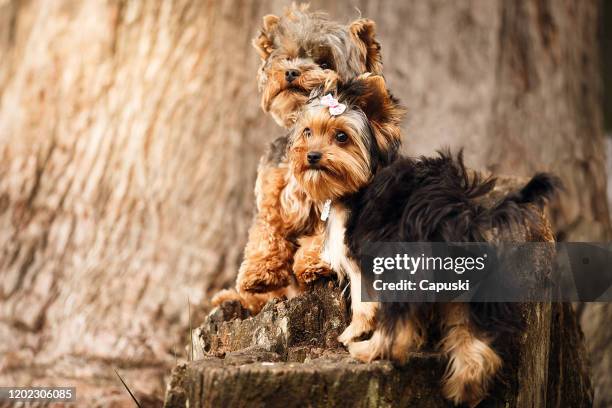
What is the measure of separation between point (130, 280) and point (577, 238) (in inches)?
163

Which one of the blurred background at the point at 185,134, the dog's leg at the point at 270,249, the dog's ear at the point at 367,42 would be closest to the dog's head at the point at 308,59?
the dog's ear at the point at 367,42

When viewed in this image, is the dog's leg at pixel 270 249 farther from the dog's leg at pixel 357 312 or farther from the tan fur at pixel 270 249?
the dog's leg at pixel 357 312

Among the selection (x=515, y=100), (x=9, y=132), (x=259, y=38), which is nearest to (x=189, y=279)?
(x=9, y=132)

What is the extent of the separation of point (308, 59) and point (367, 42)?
0.34 meters

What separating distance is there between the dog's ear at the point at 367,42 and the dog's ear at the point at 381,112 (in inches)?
23.8

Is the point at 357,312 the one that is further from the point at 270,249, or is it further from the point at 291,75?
the point at 291,75

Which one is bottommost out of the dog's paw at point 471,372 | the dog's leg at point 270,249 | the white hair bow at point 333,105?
the dog's paw at point 471,372

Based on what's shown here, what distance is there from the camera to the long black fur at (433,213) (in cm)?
335

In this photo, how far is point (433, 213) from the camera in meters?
3.33

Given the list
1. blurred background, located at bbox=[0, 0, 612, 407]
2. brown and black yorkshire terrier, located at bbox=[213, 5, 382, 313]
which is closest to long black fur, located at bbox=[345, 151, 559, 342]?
brown and black yorkshire terrier, located at bbox=[213, 5, 382, 313]

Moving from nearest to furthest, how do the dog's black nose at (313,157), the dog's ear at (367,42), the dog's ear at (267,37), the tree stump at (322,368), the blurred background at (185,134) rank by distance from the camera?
the tree stump at (322,368)
the dog's black nose at (313,157)
the dog's ear at (367,42)
the dog's ear at (267,37)
the blurred background at (185,134)

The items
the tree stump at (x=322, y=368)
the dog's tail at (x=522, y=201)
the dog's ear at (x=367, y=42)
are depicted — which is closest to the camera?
the tree stump at (x=322, y=368)

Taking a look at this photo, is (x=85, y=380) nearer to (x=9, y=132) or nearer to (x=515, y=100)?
(x=9, y=132)

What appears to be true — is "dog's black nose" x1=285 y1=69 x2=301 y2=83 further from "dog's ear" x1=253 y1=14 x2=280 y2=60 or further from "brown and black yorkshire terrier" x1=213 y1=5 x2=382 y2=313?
"dog's ear" x1=253 y1=14 x2=280 y2=60
